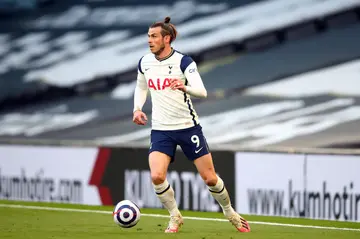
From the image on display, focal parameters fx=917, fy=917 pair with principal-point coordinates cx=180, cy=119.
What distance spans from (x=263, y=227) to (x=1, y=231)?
2.57 metres

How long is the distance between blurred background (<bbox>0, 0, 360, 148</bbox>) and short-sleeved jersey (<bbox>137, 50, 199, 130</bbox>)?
12.1 feet

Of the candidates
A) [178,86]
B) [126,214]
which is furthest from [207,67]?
[178,86]

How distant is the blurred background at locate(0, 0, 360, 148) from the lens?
497 inches

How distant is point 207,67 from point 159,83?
604 centimetres

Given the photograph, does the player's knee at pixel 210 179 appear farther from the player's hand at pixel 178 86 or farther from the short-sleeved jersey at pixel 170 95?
the player's hand at pixel 178 86

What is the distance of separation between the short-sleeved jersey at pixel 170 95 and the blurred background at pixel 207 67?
3.68 metres

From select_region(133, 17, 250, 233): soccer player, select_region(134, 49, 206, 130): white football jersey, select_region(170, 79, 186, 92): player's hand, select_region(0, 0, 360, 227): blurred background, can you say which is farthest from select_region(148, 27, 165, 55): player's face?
select_region(0, 0, 360, 227): blurred background

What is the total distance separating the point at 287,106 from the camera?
505 inches

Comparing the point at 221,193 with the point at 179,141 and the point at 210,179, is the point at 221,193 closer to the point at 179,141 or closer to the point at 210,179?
the point at 210,179

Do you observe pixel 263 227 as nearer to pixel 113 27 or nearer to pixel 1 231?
pixel 1 231

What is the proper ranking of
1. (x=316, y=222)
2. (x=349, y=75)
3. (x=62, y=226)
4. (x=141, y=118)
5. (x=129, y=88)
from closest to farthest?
(x=141, y=118) < (x=62, y=226) < (x=316, y=222) < (x=349, y=75) < (x=129, y=88)

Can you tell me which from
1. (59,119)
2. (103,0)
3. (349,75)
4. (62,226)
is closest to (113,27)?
(103,0)

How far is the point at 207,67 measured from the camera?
13.9 m

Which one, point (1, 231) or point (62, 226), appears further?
point (62, 226)
